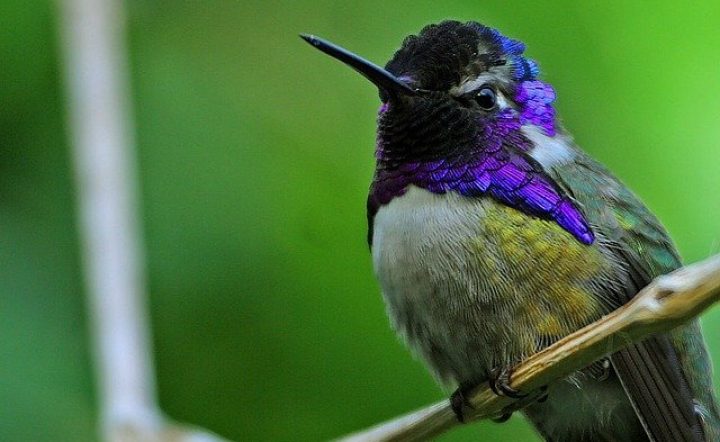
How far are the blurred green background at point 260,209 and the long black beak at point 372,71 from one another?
2.49 feet

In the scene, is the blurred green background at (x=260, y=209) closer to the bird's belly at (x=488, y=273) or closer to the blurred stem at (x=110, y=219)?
the blurred stem at (x=110, y=219)

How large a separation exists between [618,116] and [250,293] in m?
1.36

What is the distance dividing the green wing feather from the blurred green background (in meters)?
0.20

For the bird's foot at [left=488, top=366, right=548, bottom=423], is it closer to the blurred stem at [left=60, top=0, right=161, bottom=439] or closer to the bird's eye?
the bird's eye

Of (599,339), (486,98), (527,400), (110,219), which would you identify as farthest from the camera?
(110,219)

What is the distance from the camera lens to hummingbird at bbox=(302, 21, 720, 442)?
304 cm

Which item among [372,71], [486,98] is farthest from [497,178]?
[372,71]

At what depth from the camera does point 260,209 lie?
409 centimetres

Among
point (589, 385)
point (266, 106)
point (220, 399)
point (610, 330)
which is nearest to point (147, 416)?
point (220, 399)

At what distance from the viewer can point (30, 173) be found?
13.4 feet

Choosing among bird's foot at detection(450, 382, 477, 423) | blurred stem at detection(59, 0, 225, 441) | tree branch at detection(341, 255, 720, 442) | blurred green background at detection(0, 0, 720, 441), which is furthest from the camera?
blurred green background at detection(0, 0, 720, 441)

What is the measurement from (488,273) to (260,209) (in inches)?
49.7

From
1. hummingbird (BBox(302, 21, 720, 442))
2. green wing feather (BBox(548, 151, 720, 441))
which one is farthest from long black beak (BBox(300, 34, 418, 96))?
green wing feather (BBox(548, 151, 720, 441))

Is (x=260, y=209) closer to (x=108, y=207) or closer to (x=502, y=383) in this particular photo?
(x=108, y=207)
